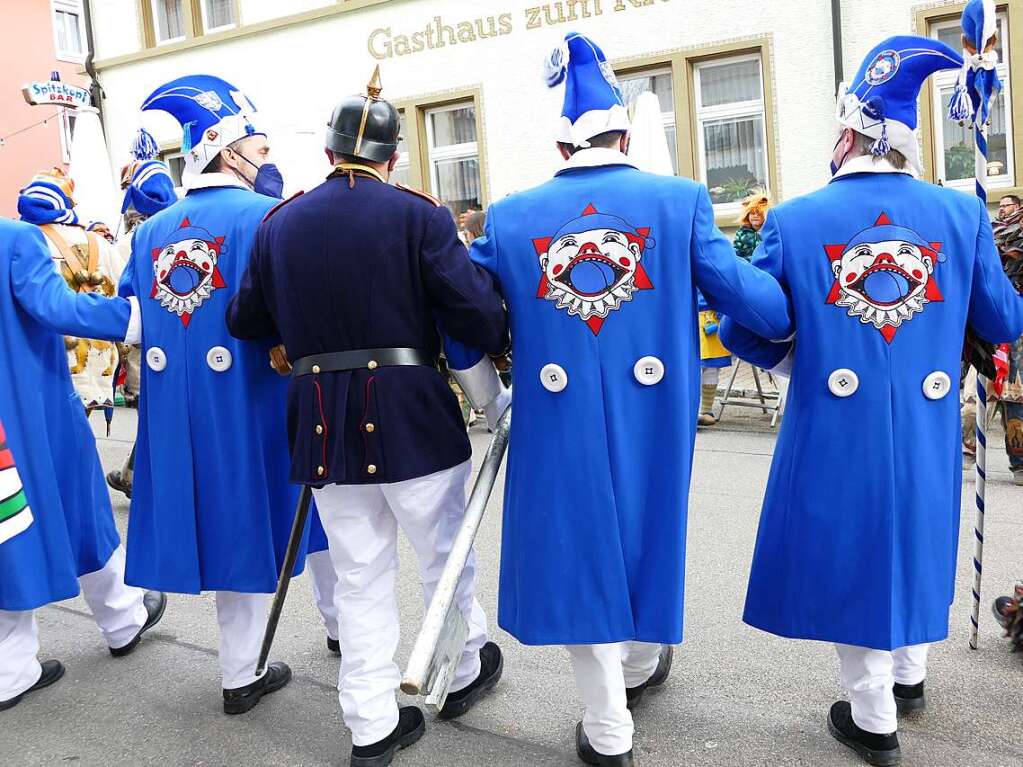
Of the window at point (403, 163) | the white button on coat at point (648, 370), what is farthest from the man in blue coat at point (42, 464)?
the window at point (403, 163)

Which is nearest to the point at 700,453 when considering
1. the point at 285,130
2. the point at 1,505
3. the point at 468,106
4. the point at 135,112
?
the point at 285,130

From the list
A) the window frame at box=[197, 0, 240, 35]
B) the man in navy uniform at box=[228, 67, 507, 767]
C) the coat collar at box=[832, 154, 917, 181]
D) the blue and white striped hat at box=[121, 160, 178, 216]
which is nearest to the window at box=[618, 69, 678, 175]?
the window frame at box=[197, 0, 240, 35]

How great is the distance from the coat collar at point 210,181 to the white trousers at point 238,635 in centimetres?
134

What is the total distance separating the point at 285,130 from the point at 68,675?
7.16 ft

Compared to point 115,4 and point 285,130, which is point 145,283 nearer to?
point 285,130

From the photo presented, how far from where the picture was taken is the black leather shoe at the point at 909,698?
3.23 m

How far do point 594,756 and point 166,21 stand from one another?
14.6 metres

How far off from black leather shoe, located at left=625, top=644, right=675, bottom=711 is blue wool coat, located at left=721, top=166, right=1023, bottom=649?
0.64m

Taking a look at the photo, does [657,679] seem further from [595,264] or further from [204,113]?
[204,113]

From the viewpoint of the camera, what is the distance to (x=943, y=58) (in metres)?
2.91

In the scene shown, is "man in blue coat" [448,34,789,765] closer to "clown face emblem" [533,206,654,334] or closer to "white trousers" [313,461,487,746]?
"clown face emblem" [533,206,654,334]

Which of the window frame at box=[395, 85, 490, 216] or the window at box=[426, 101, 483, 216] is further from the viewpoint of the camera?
the window at box=[426, 101, 483, 216]

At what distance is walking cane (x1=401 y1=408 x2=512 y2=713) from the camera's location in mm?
2467

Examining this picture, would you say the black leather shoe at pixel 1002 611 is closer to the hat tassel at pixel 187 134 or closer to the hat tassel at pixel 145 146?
the hat tassel at pixel 187 134
